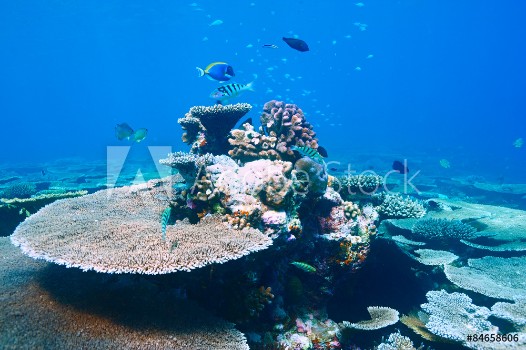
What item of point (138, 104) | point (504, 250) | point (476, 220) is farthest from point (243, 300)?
point (138, 104)

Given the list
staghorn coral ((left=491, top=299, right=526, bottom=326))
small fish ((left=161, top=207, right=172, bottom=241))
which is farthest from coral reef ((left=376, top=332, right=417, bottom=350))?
small fish ((left=161, top=207, right=172, bottom=241))

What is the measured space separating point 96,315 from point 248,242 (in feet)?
5.93

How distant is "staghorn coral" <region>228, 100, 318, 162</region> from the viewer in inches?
248

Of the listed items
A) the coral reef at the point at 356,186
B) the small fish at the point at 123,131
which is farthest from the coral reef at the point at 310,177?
the small fish at the point at 123,131

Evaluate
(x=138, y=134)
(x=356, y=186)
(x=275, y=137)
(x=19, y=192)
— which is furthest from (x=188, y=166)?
(x=19, y=192)

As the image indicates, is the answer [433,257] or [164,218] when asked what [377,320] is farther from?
[164,218]

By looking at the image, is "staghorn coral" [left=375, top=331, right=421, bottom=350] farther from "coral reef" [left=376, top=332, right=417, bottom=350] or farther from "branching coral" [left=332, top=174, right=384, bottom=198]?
"branching coral" [left=332, top=174, right=384, bottom=198]

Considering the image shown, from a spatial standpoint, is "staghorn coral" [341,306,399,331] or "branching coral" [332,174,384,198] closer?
"staghorn coral" [341,306,399,331]

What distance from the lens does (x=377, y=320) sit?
15.5 feet

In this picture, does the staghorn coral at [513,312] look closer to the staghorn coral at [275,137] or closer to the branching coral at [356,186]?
the branching coral at [356,186]

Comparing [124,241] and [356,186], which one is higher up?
[356,186]

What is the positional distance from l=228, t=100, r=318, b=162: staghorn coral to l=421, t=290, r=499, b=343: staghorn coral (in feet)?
12.0

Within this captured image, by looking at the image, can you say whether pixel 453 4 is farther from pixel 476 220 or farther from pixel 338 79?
pixel 476 220

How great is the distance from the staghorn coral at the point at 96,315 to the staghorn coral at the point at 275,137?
3354 mm
